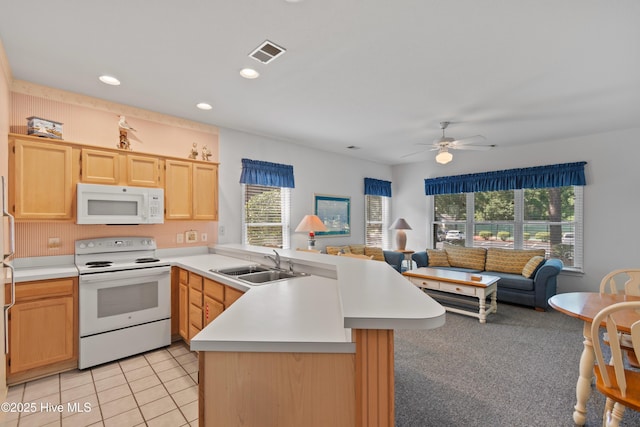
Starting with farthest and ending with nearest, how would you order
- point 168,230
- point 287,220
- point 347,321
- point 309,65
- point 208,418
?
point 287,220 < point 168,230 < point 309,65 < point 208,418 < point 347,321

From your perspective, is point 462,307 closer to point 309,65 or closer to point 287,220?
point 287,220

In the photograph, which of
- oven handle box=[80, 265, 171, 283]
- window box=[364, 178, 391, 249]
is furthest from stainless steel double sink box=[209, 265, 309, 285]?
window box=[364, 178, 391, 249]

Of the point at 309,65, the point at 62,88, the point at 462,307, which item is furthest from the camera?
the point at 462,307

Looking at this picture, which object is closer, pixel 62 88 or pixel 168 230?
pixel 62 88

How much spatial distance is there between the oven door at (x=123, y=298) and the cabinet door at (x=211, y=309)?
2.20ft

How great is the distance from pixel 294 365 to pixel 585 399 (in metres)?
1.98

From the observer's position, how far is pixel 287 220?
16.0 feet

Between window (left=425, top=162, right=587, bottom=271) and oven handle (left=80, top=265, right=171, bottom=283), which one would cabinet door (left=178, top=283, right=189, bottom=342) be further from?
window (left=425, top=162, right=587, bottom=271)

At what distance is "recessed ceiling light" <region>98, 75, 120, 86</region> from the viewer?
8.68 ft

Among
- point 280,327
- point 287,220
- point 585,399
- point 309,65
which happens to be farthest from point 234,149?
point 585,399

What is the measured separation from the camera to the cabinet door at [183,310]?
291 cm

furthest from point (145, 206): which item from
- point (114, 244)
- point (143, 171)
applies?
point (114, 244)

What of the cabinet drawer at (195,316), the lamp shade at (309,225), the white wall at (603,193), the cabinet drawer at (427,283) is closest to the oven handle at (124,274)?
the cabinet drawer at (195,316)

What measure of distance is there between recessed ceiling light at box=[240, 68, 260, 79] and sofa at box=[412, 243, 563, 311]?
4131 mm
